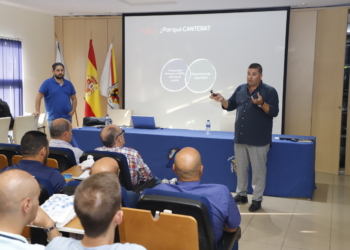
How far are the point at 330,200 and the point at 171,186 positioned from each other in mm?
3172

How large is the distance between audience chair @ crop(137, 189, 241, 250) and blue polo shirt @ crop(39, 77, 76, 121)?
3945 millimetres

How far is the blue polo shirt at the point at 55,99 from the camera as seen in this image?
18.0 ft

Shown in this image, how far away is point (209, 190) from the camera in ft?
6.85

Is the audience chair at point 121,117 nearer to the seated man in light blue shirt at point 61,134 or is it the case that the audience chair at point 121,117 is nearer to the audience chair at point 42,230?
the seated man in light blue shirt at point 61,134

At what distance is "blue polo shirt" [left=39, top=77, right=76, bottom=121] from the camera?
549 centimetres

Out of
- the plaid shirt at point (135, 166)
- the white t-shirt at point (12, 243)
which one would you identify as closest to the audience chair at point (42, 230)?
the white t-shirt at point (12, 243)

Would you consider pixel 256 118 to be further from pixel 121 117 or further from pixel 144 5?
pixel 144 5

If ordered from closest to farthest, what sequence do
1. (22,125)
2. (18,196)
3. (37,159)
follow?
(18,196)
(37,159)
(22,125)

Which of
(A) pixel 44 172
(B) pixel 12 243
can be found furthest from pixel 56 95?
(B) pixel 12 243

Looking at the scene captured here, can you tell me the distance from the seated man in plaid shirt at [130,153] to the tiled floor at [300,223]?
43.0 inches

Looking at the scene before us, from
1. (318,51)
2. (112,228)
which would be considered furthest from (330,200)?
(112,228)

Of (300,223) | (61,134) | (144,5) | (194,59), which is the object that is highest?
(144,5)

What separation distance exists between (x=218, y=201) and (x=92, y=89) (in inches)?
224

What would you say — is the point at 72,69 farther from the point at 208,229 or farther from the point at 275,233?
the point at 208,229
